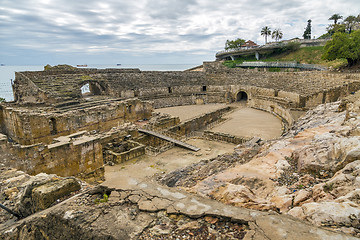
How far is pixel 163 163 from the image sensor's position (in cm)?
1463

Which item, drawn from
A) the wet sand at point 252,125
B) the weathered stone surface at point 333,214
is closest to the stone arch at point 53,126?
the wet sand at point 252,125

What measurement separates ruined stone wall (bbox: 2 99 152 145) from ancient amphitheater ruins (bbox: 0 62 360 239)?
0.08 m

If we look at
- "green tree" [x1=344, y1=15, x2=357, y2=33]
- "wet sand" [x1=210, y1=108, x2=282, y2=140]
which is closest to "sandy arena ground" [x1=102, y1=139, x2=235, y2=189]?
"wet sand" [x1=210, y1=108, x2=282, y2=140]

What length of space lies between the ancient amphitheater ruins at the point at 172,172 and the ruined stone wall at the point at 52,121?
0.08 meters

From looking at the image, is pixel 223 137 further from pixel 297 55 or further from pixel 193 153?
pixel 297 55

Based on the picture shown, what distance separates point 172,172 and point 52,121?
1147 cm

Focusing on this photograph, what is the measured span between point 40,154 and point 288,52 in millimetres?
48052

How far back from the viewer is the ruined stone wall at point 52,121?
15.1 meters

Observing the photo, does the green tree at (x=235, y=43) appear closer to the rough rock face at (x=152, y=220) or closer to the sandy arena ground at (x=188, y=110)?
the sandy arena ground at (x=188, y=110)

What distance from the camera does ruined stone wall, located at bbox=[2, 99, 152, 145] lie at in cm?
1510

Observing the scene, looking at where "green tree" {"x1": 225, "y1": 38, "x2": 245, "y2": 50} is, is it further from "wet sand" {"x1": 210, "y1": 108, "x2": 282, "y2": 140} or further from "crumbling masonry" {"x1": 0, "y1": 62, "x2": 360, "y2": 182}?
"wet sand" {"x1": 210, "y1": 108, "x2": 282, "y2": 140}

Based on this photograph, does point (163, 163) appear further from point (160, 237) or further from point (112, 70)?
point (112, 70)

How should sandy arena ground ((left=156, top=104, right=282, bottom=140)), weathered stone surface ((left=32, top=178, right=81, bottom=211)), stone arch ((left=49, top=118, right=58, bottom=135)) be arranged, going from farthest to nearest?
1. sandy arena ground ((left=156, top=104, right=282, bottom=140))
2. stone arch ((left=49, top=118, right=58, bottom=135))
3. weathered stone surface ((left=32, top=178, right=81, bottom=211))

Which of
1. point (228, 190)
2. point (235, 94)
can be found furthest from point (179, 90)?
point (228, 190)
